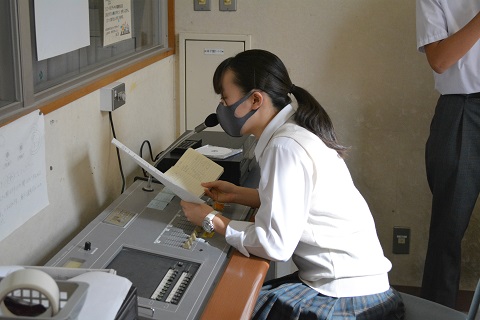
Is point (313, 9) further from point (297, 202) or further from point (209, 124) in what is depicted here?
point (297, 202)

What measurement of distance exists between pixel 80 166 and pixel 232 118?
0.45 metres

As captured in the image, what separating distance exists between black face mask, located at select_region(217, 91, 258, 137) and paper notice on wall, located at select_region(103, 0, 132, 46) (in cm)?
53

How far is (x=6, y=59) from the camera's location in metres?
1.59

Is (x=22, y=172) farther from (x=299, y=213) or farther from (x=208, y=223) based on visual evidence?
(x=299, y=213)

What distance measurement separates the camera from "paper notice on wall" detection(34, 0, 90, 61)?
67.5 inches

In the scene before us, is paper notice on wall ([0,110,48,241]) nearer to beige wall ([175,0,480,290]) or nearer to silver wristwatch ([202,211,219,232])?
silver wristwatch ([202,211,219,232])

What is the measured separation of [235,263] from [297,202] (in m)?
0.21

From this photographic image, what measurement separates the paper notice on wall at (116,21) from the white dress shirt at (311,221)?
27.4 inches

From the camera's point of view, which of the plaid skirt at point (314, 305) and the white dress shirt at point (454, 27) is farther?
the white dress shirt at point (454, 27)

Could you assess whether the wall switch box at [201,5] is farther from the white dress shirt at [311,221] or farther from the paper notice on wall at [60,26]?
the white dress shirt at [311,221]

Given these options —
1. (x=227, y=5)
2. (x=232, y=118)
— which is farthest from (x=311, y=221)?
(x=227, y=5)

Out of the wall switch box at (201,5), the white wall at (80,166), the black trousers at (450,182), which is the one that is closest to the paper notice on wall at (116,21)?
the white wall at (80,166)

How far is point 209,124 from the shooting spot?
2.11 metres

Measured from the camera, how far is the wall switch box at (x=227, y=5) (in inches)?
110
